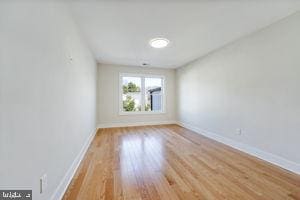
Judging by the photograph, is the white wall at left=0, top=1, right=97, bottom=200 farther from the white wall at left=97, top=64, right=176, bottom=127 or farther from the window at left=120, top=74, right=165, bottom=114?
the window at left=120, top=74, right=165, bottom=114

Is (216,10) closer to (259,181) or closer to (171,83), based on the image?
(259,181)

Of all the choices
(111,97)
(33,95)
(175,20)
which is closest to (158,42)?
(175,20)

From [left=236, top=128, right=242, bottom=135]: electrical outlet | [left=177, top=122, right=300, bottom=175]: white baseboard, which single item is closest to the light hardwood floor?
[left=177, top=122, right=300, bottom=175]: white baseboard

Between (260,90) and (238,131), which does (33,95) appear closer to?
(260,90)

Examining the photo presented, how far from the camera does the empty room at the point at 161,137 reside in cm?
96

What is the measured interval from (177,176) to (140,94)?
3768 mm

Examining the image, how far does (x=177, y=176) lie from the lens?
188 cm

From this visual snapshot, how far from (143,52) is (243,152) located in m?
3.17

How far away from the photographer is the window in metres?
5.23

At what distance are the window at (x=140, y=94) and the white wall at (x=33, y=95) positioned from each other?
3505 millimetres

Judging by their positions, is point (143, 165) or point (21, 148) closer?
point (21, 148)

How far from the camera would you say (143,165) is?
7.26 ft

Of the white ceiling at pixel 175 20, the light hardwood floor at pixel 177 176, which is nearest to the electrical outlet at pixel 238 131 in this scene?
the light hardwood floor at pixel 177 176

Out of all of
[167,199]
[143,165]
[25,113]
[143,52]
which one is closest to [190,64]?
[143,52]
